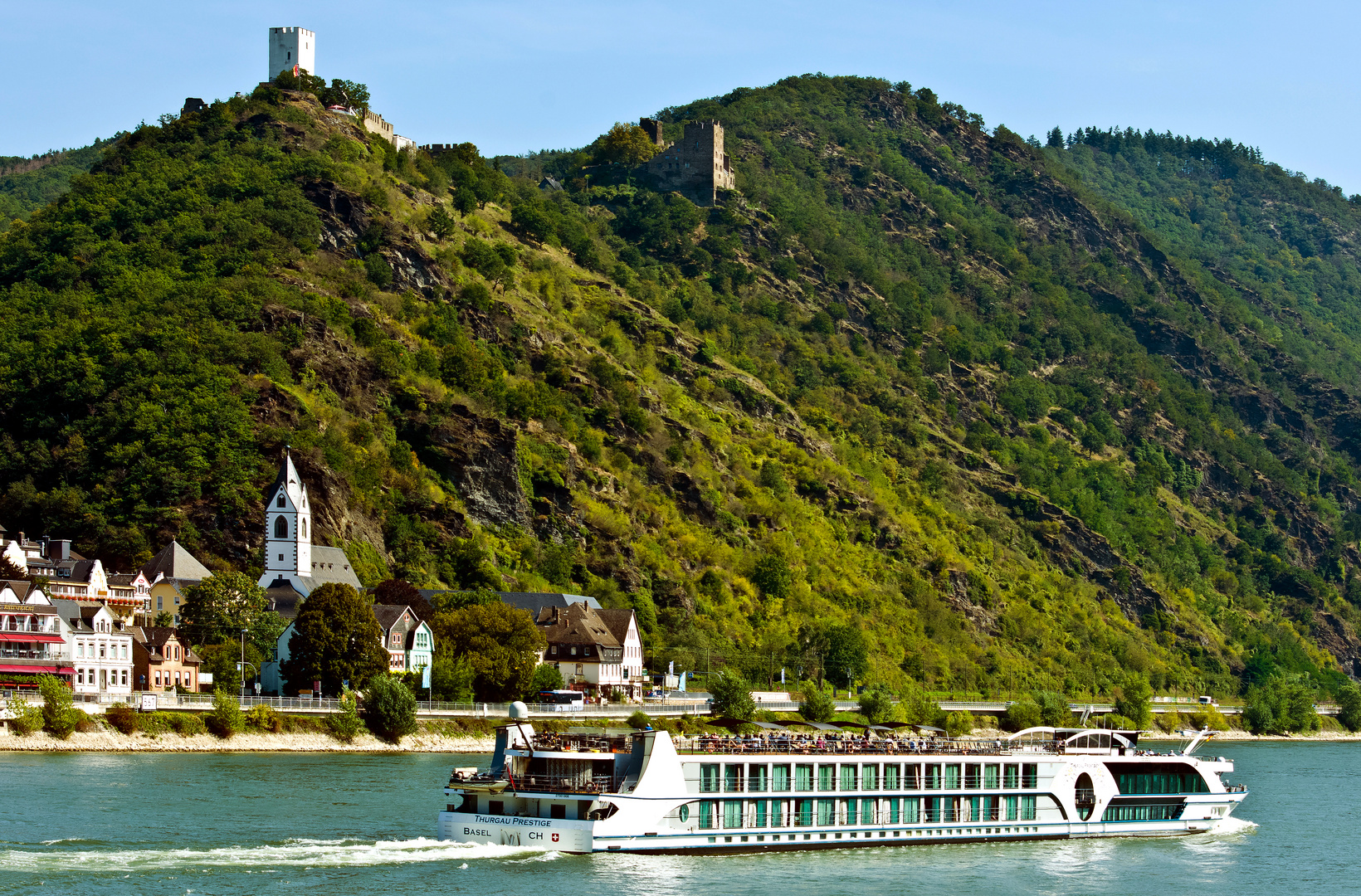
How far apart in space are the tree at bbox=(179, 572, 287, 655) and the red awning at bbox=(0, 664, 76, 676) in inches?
505

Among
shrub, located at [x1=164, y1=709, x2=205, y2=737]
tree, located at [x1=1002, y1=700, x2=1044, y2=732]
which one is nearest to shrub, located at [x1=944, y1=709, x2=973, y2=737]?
tree, located at [x1=1002, y1=700, x2=1044, y2=732]

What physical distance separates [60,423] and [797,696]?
67.8m

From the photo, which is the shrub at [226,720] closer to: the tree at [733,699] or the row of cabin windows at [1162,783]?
the tree at [733,699]

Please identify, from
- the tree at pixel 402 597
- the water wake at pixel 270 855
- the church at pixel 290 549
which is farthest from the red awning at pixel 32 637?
the water wake at pixel 270 855

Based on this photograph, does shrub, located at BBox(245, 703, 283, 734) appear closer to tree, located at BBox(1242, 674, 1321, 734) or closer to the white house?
the white house

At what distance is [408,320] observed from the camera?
581ft

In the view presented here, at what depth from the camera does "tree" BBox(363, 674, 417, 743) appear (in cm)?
10731

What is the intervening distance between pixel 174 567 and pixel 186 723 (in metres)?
31.7

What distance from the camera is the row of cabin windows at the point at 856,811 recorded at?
A: 67.9m

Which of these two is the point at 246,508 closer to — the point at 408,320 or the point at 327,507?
the point at 327,507

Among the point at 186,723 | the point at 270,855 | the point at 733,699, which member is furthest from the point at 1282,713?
the point at 270,855

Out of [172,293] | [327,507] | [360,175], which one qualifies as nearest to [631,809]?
[327,507]

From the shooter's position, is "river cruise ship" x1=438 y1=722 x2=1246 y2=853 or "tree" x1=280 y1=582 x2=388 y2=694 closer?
"river cruise ship" x1=438 y1=722 x2=1246 y2=853

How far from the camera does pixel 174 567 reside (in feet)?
426
